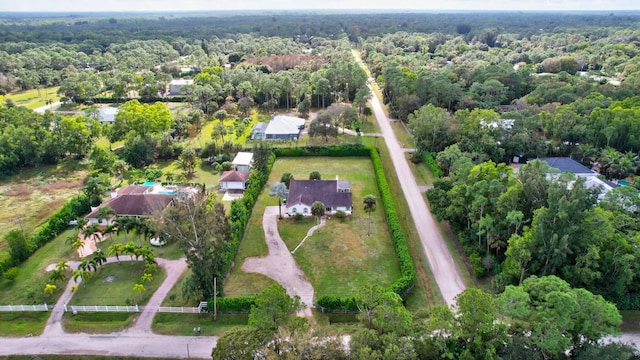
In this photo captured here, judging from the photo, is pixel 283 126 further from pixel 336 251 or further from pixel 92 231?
pixel 92 231

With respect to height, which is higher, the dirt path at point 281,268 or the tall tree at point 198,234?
the tall tree at point 198,234

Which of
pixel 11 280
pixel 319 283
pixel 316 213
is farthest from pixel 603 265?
pixel 11 280

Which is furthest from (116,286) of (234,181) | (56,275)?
(234,181)

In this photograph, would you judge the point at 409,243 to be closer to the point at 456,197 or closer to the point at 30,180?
the point at 456,197

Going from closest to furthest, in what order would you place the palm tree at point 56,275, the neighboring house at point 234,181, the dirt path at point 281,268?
1. the palm tree at point 56,275
2. the dirt path at point 281,268
3. the neighboring house at point 234,181

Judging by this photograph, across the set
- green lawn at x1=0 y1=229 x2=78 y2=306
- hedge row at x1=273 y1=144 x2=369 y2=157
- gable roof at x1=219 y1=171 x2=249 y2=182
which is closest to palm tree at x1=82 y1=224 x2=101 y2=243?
green lawn at x1=0 y1=229 x2=78 y2=306

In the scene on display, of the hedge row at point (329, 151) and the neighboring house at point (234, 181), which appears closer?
the neighboring house at point (234, 181)

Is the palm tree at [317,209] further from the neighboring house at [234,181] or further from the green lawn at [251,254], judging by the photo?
the neighboring house at [234,181]

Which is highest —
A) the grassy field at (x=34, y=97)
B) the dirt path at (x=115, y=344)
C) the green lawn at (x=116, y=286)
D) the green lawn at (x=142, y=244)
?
the grassy field at (x=34, y=97)

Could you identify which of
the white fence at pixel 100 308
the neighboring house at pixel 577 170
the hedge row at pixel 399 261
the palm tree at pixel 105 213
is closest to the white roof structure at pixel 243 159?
the hedge row at pixel 399 261

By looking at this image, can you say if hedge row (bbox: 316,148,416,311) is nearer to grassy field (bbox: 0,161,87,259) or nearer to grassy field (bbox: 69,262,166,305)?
grassy field (bbox: 69,262,166,305)
